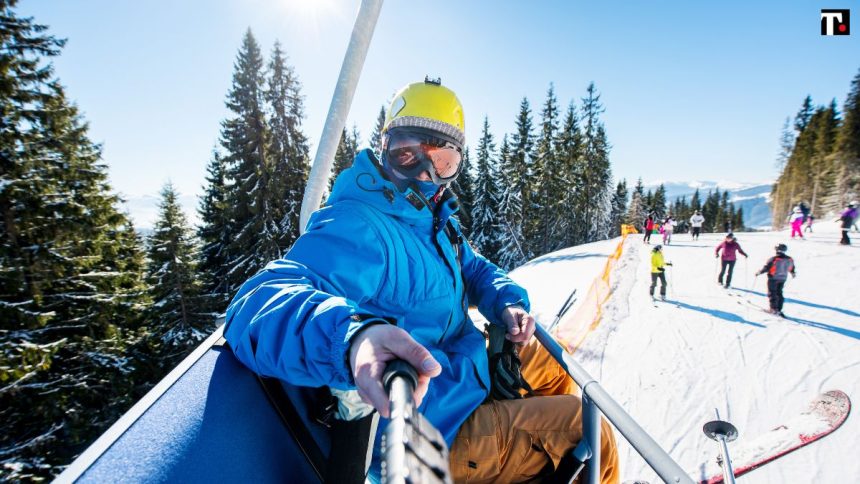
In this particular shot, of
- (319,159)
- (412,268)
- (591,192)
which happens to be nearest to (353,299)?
(412,268)

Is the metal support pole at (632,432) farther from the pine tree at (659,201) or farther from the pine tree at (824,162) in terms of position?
the pine tree at (659,201)

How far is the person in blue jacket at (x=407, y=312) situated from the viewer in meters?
1.05

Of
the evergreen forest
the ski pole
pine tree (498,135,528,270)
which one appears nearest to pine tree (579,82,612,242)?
the evergreen forest

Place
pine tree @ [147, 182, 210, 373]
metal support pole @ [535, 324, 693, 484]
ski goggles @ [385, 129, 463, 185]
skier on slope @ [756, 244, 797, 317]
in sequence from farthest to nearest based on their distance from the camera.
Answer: pine tree @ [147, 182, 210, 373] → skier on slope @ [756, 244, 797, 317] → ski goggles @ [385, 129, 463, 185] → metal support pole @ [535, 324, 693, 484]

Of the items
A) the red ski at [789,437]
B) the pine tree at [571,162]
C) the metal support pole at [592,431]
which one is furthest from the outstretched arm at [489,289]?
the pine tree at [571,162]

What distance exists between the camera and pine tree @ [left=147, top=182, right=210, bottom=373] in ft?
54.2

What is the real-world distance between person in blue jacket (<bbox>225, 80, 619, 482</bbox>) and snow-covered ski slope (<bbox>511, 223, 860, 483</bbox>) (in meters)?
4.18

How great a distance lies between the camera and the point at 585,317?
1022cm

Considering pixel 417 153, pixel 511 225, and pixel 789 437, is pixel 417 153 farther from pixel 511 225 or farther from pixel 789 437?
pixel 511 225

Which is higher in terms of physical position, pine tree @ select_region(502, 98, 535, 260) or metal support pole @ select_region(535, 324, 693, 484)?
pine tree @ select_region(502, 98, 535, 260)

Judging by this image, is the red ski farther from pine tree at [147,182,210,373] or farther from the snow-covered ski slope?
pine tree at [147,182,210,373]

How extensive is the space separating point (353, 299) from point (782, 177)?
282 feet

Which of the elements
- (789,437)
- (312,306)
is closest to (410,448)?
(312,306)

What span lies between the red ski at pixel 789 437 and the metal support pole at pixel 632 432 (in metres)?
4.80
